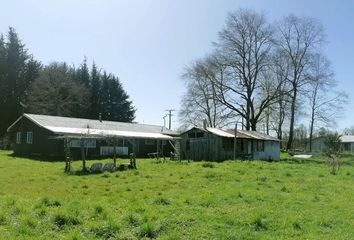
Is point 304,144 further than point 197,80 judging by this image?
Yes

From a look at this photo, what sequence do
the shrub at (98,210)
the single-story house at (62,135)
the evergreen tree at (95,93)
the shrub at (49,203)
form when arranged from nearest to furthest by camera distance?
1. the shrub at (98,210)
2. the shrub at (49,203)
3. the single-story house at (62,135)
4. the evergreen tree at (95,93)

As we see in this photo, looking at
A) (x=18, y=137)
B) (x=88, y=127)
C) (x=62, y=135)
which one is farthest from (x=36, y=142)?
(x=88, y=127)

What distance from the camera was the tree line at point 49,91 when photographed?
56.1 metres

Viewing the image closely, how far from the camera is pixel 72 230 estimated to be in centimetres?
802

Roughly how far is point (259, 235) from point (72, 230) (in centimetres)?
368

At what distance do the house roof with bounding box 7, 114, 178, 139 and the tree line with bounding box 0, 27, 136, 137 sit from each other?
623 inches

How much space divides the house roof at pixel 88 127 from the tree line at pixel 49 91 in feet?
51.9

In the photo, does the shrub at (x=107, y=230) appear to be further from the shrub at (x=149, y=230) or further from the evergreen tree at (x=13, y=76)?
the evergreen tree at (x=13, y=76)

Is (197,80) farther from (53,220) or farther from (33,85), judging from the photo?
(53,220)

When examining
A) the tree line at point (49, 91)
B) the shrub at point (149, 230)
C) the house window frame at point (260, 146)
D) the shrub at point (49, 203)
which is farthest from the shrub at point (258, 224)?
the tree line at point (49, 91)

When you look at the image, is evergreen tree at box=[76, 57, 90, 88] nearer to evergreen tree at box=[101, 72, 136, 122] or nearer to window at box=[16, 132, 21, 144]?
evergreen tree at box=[101, 72, 136, 122]

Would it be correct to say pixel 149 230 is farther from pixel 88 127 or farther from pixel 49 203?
pixel 88 127

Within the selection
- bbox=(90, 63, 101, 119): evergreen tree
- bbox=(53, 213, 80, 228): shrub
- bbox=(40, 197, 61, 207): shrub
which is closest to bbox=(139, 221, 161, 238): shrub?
bbox=(53, 213, 80, 228): shrub

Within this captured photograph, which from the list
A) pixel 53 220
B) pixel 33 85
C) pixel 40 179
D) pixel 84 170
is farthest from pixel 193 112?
pixel 53 220
